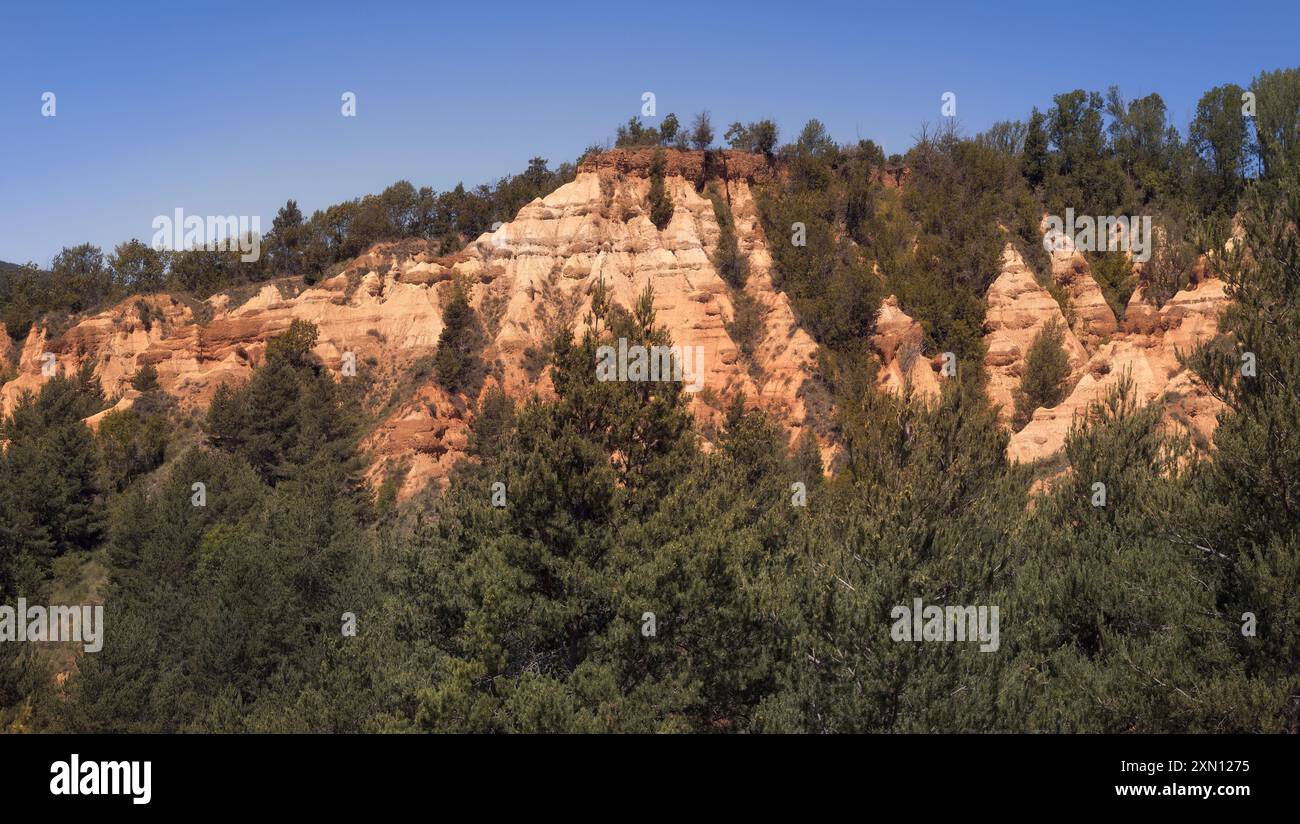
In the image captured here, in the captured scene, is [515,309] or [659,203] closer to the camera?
[515,309]

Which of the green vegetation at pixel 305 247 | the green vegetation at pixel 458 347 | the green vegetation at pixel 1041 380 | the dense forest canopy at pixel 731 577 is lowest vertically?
the dense forest canopy at pixel 731 577

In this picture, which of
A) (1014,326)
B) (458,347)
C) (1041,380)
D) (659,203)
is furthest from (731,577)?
(659,203)

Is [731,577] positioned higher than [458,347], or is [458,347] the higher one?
[458,347]

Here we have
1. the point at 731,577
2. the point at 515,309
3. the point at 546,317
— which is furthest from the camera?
the point at 546,317

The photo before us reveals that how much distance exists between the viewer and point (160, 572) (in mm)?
35938

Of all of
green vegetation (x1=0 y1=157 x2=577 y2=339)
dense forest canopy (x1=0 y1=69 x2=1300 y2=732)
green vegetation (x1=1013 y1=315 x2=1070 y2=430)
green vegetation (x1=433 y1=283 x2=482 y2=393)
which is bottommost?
dense forest canopy (x1=0 y1=69 x2=1300 y2=732)

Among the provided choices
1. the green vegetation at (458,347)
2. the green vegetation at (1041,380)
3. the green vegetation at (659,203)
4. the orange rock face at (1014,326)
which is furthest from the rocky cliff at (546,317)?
the green vegetation at (1041,380)

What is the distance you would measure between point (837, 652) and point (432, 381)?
41028 millimetres

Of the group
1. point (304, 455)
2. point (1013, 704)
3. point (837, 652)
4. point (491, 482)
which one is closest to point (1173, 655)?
point (1013, 704)

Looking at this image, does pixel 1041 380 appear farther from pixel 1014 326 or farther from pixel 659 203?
pixel 659 203

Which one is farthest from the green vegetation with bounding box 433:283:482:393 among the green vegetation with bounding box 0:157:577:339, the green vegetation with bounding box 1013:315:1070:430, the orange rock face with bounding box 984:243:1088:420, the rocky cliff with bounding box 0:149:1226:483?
the green vegetation with bounding box 1013:315:1070:430

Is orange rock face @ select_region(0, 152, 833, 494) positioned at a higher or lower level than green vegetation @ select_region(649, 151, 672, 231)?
lower

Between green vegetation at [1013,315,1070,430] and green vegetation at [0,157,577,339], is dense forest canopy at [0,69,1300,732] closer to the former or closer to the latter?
green vegetation at [1013,315,1070,430]

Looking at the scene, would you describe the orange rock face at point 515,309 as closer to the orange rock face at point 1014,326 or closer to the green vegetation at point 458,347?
the green vegetation at point 458,347
